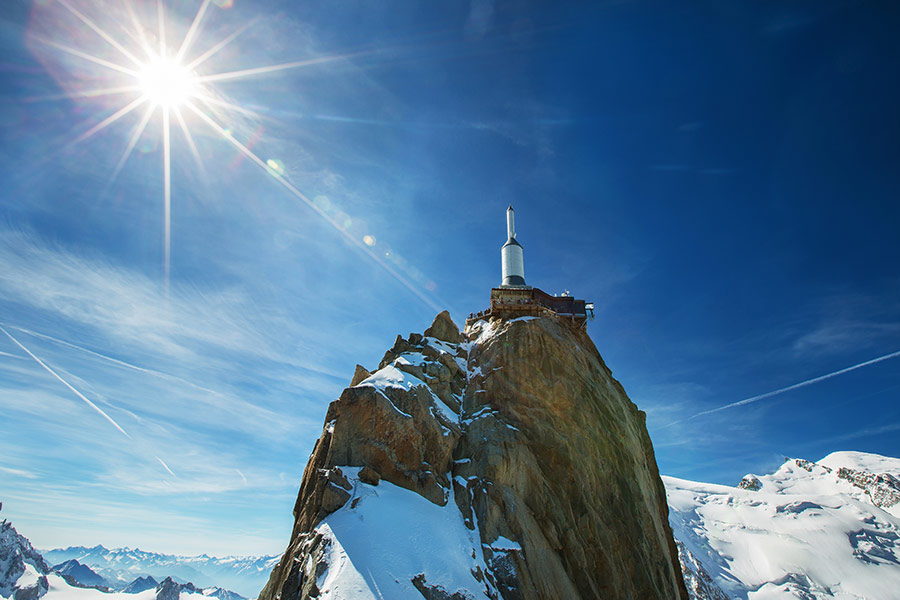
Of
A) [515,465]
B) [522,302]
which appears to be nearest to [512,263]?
[522,302]

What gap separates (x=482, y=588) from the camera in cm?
3067

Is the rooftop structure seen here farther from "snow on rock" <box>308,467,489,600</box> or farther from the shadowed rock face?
"snow on rock" <box>308,467,489,600</box>

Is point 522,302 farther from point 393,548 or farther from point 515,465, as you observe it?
point 393,548

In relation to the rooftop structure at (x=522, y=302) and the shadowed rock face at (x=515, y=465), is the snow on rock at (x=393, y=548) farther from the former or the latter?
the rooftop structure at (x=522, y=302)

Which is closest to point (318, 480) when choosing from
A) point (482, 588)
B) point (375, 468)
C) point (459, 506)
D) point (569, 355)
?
point (375, 468)

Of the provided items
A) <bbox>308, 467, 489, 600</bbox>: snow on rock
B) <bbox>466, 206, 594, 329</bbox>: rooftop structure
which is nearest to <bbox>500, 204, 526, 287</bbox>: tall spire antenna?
<bbox>466, 206, 594, 329</bbox>: rooftop structure

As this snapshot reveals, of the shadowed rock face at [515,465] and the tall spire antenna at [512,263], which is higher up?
the tall spire antenna at [512,263]

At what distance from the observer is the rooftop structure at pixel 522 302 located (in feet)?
186

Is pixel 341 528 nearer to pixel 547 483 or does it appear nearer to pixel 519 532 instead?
pixel 519 532

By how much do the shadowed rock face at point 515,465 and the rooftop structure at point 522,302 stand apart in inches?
204

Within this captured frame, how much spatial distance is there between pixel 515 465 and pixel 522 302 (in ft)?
75.9

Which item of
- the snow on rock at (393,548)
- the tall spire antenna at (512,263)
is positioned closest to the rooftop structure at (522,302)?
the tall spire antenna at (512,263)

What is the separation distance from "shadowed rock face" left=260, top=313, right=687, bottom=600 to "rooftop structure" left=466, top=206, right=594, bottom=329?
17.0ft

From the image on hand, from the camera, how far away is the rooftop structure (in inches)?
2228
